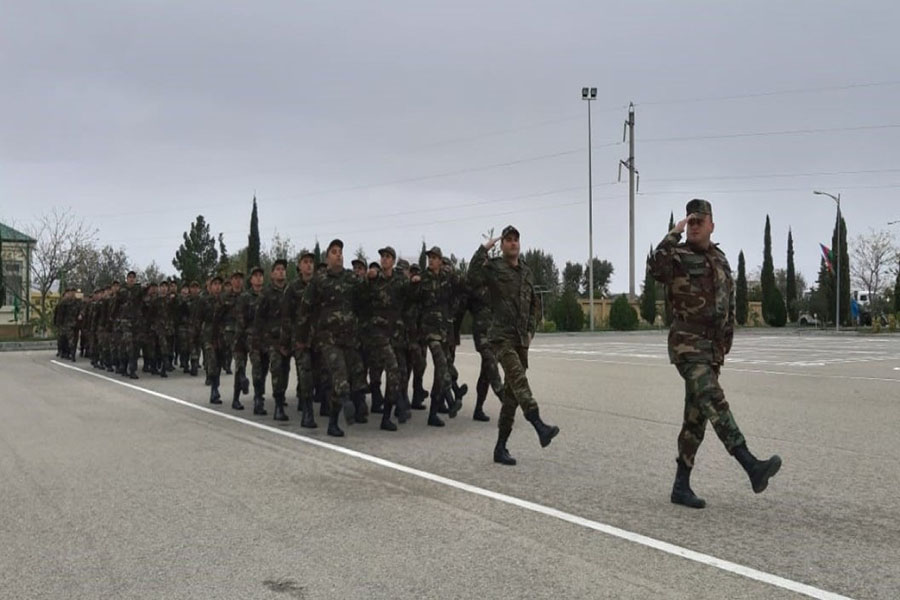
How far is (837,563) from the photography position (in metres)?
4.42

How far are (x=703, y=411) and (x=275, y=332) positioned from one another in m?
6.48

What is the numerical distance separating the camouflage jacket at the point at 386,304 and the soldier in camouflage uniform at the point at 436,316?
223mm

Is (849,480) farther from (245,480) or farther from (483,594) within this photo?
(245,480)

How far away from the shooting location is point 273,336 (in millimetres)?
10656

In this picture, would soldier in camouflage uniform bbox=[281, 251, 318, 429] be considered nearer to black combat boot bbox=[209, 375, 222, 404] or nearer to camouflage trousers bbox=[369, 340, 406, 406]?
camouflage trousers bbox=[369, 340, 406, 406]

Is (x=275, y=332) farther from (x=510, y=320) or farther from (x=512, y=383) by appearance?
(x=512, y=383)

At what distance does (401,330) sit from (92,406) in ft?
17.2

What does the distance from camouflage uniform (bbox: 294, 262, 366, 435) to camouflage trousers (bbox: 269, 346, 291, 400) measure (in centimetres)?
80

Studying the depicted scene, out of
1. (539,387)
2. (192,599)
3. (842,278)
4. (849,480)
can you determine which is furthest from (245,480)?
(842,278)

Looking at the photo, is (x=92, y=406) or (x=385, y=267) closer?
(x=385, y=267)

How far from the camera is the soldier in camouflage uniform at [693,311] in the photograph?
563 cm

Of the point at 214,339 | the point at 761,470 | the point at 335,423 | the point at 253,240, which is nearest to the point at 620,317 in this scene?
the point at 253,240

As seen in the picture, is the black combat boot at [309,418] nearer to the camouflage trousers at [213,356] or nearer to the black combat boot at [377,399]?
Result: the black combat boot at [377,399]

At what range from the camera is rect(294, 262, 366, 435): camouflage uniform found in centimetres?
894
